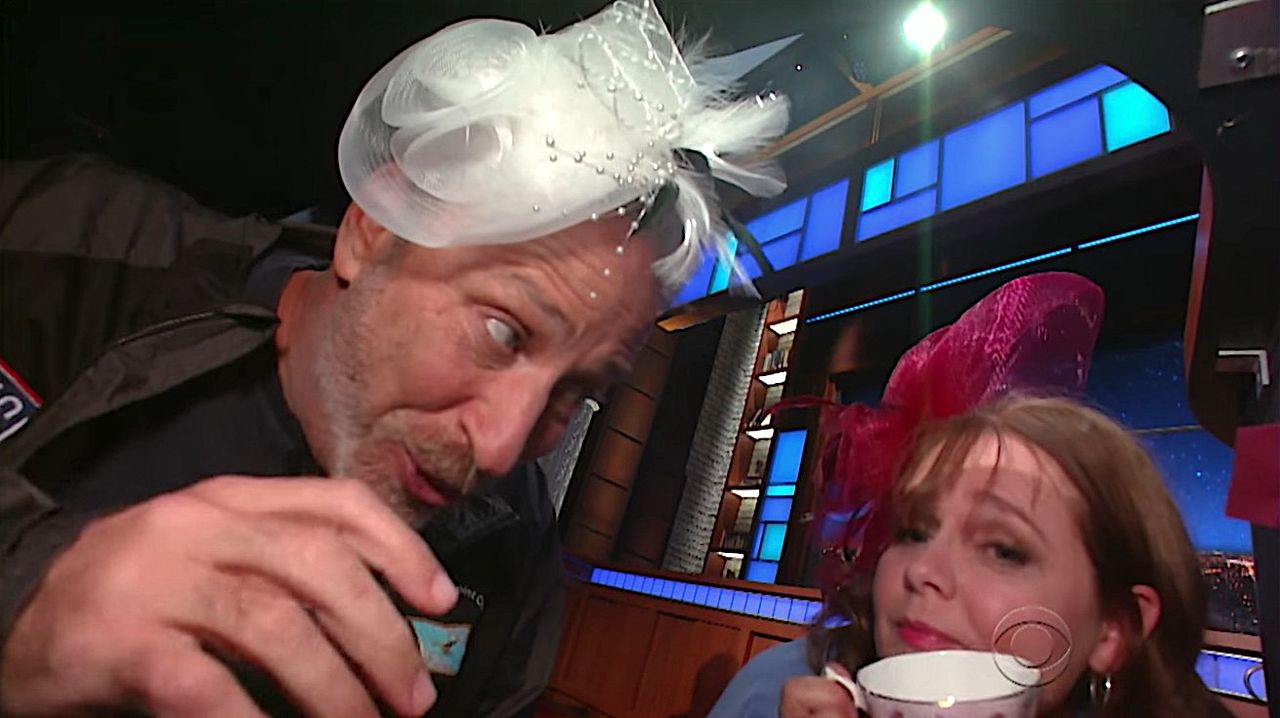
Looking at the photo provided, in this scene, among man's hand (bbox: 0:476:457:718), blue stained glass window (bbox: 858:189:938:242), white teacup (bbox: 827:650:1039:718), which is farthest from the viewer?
blue stained glass window (bbox: 858:189:938:242)

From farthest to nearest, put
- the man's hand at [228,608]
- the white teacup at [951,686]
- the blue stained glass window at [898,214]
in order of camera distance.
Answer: the blue stained glass window at [898,214], the white teacup at [951,686], the man's hand at [228,608]

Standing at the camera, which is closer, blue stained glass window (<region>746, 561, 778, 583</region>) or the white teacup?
the white teacup

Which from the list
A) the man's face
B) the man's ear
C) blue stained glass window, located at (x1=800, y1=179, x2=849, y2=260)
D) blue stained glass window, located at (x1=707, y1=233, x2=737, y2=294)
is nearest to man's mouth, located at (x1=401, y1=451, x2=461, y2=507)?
the man's face

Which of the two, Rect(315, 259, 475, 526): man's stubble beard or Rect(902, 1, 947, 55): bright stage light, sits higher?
Rect(902, 1, 947, 55): bright stage light

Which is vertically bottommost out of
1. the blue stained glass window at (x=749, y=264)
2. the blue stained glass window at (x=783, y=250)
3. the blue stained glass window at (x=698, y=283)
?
the blue stained glass window at (x=698, y=283)

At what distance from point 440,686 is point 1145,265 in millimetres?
522

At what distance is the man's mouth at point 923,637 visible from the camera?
0.36m

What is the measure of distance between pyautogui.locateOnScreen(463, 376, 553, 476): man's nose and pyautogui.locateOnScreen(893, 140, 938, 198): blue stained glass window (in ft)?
1.14

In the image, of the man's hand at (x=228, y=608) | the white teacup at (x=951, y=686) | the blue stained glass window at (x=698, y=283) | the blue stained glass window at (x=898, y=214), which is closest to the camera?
the man's hand at (x=228, y=608)

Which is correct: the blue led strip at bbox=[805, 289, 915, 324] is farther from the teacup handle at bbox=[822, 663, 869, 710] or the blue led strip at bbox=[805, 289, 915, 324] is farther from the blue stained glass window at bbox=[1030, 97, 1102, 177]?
the teacup handle at bbox=[822, 663, 869, 710]

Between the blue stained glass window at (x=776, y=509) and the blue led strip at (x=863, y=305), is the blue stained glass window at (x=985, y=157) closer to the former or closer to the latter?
the blue led strip at (x=863, y=305)

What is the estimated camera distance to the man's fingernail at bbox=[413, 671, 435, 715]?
0.75 feet

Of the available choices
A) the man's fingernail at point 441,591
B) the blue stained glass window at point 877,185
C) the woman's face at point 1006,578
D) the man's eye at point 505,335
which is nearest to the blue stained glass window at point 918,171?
the blue stained glass window at point 877,185

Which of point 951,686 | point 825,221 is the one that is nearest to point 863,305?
point 825,221
